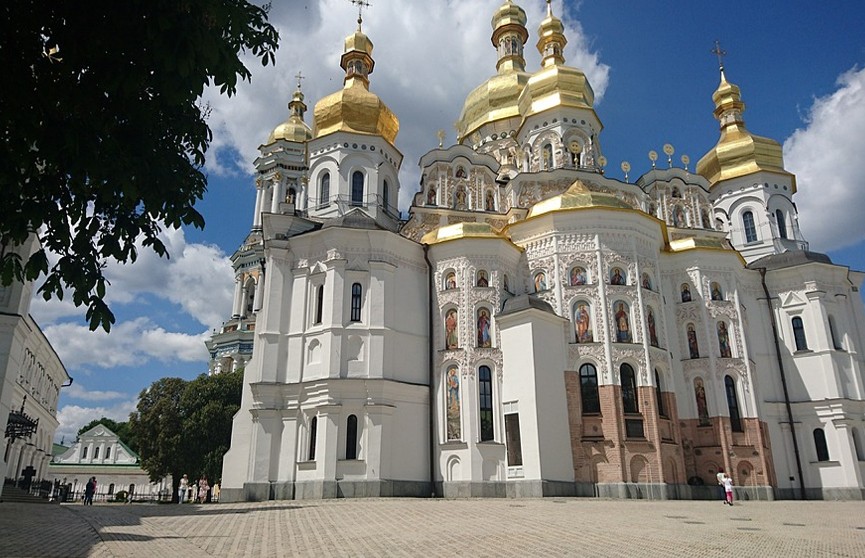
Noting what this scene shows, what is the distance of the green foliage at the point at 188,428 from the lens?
3778cm

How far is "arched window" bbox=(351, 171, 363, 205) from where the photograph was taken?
31.0 metres

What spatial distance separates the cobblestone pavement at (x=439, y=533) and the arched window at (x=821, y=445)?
14422mm

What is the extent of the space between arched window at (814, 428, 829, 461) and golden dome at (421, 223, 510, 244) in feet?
57.0

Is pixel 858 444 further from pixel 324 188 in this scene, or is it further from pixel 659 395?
pixel 324 188

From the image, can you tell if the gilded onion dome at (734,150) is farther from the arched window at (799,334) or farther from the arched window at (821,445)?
the arched window at (821,445)

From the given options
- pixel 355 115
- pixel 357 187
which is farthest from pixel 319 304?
pixel 355 115

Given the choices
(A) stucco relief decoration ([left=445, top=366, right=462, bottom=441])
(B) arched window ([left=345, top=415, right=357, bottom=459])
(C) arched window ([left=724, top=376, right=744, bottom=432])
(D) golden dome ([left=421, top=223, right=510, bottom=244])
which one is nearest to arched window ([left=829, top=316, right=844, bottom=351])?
(C) arched window ([left=724, top=376, right=744, bottom=432])

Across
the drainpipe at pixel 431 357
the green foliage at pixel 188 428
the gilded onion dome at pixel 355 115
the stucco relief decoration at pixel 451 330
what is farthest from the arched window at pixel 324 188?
the green foliage at pixel 188 428

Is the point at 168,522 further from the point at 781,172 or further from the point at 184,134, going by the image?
the point at 781,172

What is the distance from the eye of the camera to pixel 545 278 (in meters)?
27.2

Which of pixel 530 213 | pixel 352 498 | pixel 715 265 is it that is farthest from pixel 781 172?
pixel 352 498

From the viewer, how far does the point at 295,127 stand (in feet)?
177

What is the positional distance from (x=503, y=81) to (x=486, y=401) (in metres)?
24.8

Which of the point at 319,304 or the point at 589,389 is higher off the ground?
the point at 319,304
